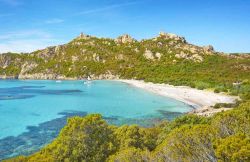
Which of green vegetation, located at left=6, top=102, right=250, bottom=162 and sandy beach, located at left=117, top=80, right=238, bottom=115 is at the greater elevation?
green vegetation, located at left=6, top=102, right=250, bottom=162

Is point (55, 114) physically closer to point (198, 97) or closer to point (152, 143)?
point (198, 97)

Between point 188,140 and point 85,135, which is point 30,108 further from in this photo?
point 188,140

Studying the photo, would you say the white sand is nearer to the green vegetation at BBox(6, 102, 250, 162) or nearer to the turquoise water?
the turquoise water

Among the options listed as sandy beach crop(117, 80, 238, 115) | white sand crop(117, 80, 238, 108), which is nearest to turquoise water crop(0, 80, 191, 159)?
sandy beach crop(117, 80, 238, 115)

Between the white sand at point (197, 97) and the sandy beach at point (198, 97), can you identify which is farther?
the white sand at point (197, 97)

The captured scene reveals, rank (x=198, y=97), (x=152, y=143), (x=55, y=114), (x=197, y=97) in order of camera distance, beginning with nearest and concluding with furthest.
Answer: (x=152, y=143), (x=55, y=114), (x=198, y=97), (x=197, y=97)

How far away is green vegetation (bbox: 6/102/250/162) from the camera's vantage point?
16.4m

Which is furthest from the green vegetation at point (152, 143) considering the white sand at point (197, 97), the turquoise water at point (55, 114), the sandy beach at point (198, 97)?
the white sand at point (197, 97)

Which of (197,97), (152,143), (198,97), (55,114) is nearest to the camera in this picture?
(152,143)

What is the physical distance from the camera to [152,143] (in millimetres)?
29281

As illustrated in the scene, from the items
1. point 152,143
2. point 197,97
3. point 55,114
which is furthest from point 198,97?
point 152,143

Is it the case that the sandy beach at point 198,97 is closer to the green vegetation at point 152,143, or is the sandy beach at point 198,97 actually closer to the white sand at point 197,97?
the white sand at point 197,97

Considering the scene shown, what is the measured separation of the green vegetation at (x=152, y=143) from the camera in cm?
1638

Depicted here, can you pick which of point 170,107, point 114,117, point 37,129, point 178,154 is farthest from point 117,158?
point 170,107
